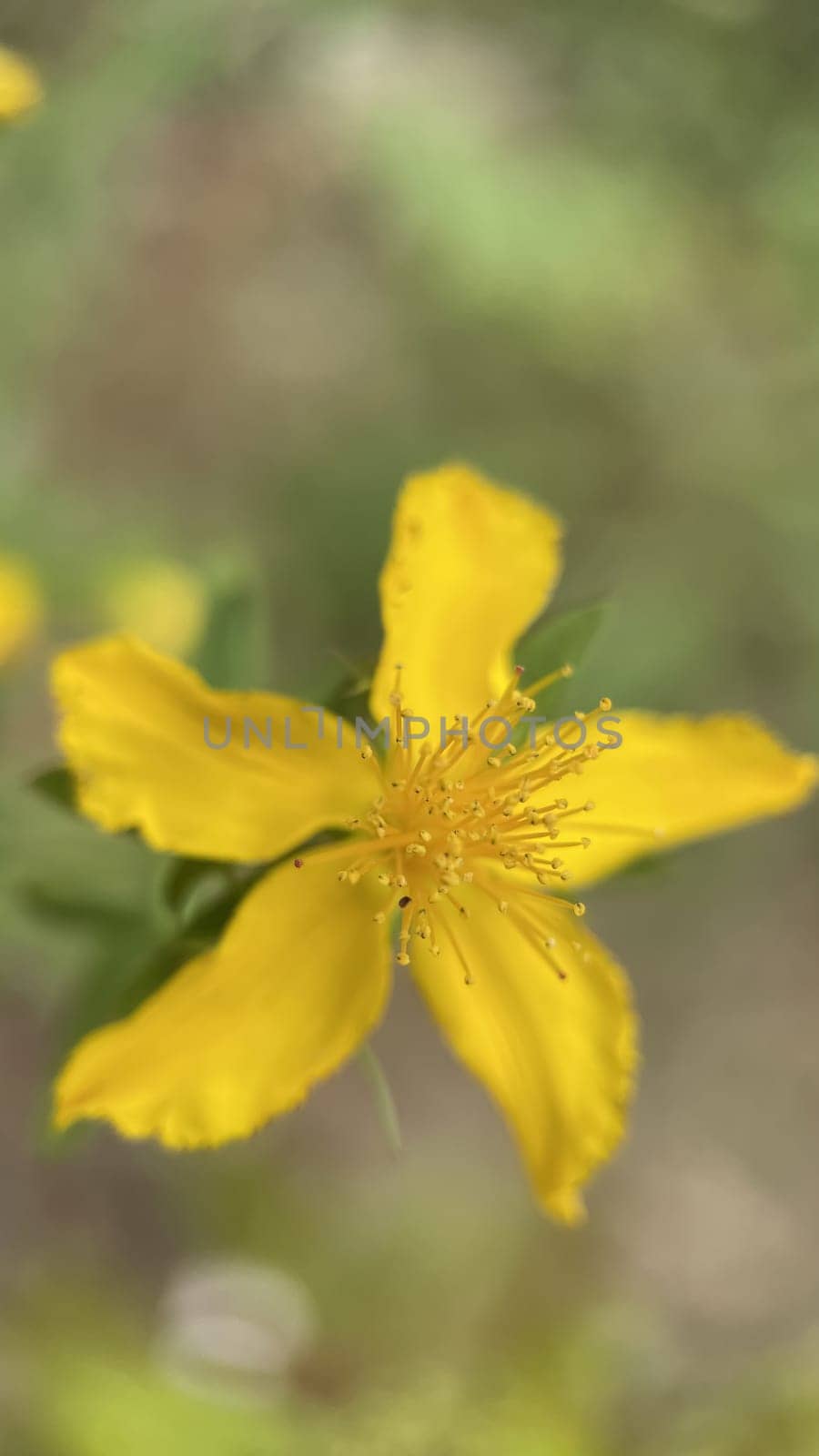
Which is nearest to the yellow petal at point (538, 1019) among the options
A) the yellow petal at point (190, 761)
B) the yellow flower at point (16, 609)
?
the yellow petal at point (190, 761)

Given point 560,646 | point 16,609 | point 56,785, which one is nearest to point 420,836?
point 560,646

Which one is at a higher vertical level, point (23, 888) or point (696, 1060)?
point (696, 1060)

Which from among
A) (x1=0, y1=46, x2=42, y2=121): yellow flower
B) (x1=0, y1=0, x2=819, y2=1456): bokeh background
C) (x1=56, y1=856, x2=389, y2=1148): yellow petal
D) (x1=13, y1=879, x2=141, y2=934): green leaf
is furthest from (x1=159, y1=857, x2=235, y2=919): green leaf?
(x1=0, y1=0, x2=819, y2=1456): bokeh background

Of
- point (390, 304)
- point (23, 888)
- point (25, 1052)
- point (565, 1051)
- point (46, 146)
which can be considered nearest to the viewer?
point (565, 1051)

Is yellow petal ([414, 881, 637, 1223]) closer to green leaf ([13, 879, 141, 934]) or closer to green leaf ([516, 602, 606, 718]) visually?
green leaf ([516, 602, 606, 718])

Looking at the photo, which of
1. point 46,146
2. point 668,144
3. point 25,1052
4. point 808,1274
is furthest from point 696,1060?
point 46,146

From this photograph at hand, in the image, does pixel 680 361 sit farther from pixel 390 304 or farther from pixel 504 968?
pixel 504 968

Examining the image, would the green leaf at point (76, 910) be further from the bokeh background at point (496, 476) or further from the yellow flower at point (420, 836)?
the bokeh background at point (496, 476)
